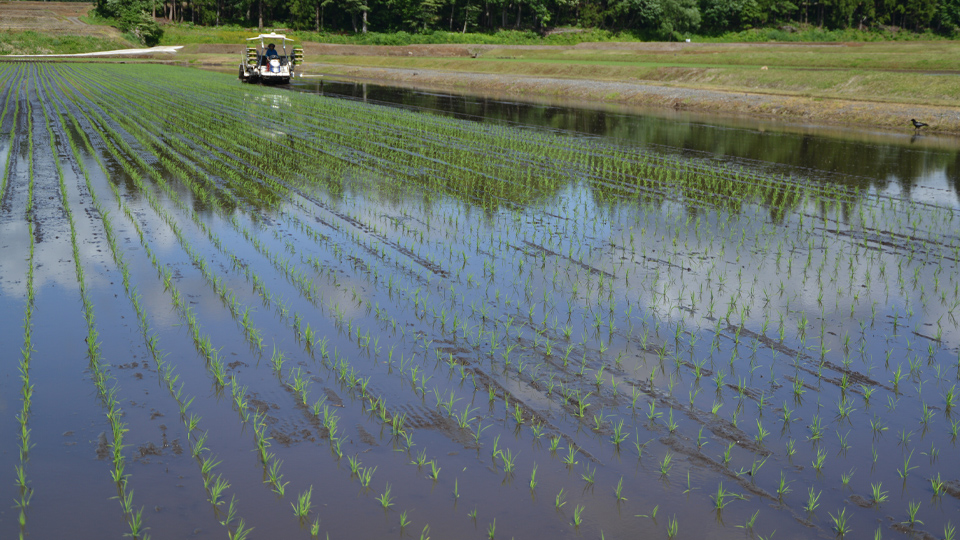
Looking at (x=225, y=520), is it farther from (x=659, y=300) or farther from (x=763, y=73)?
(x=763, y=73)

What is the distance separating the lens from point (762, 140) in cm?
2112

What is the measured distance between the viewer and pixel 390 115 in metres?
25.5

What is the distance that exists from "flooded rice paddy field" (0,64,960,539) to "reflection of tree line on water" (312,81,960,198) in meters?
3.10

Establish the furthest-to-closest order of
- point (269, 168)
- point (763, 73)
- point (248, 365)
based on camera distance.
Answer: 1. point (763, 73)
2. point (269, 168)
3. point (248, 365)

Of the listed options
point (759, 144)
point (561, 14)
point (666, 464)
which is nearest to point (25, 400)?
point (666, 464)

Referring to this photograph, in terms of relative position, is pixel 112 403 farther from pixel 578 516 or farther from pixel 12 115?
pixel 12 115

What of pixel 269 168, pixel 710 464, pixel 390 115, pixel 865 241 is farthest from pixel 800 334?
pixel 390 115

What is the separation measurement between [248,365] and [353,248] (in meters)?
3.53

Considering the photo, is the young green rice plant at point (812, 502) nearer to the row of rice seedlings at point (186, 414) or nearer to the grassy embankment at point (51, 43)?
the row of rice seedlings at point (186, 414)

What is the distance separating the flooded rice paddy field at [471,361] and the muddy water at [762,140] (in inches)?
99.5

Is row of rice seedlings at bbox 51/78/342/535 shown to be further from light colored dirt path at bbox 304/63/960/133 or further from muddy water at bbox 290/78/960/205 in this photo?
light colored dirt path at bbox 304/63/960/133

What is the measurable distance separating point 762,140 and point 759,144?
95 centimetres

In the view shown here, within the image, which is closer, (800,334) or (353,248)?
(800,334)

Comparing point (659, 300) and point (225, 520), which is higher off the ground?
point (659, 300)
